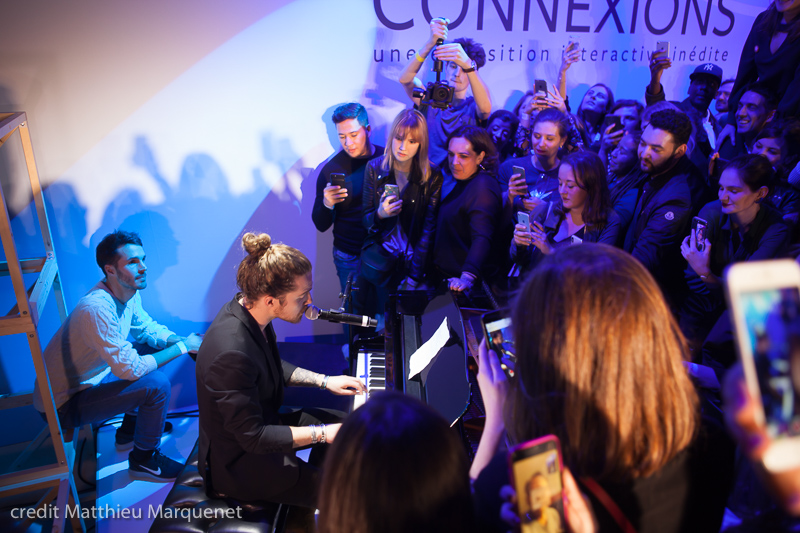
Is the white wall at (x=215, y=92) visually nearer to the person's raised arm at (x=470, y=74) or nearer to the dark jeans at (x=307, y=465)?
the person's raised arm at (x=470, y=74)

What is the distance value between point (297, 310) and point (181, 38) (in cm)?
216

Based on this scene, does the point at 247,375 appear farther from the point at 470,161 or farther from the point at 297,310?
the point at 470,161

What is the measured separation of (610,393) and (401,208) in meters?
2.43

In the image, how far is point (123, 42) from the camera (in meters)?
2.99

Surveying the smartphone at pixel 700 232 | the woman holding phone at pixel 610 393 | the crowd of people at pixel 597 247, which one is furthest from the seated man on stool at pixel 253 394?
the smartphone at pixel 700 232

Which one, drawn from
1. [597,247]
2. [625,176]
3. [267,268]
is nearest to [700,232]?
[625,176]

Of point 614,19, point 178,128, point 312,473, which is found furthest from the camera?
point 614,19

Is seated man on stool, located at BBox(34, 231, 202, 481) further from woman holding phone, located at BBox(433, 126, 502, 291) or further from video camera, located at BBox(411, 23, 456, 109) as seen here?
video camera, located at BBox(411, 23, 456, 109)

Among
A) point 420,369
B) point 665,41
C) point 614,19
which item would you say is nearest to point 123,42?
point 420,369

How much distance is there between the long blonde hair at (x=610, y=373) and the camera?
0.91 meters

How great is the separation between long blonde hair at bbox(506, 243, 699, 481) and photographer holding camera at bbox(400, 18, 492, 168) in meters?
2.57

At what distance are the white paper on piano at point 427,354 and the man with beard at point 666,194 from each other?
1.52 metres

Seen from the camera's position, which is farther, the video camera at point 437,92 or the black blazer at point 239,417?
the video camera at point 437,92

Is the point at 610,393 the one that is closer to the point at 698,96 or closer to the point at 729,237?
the point at 729,237
